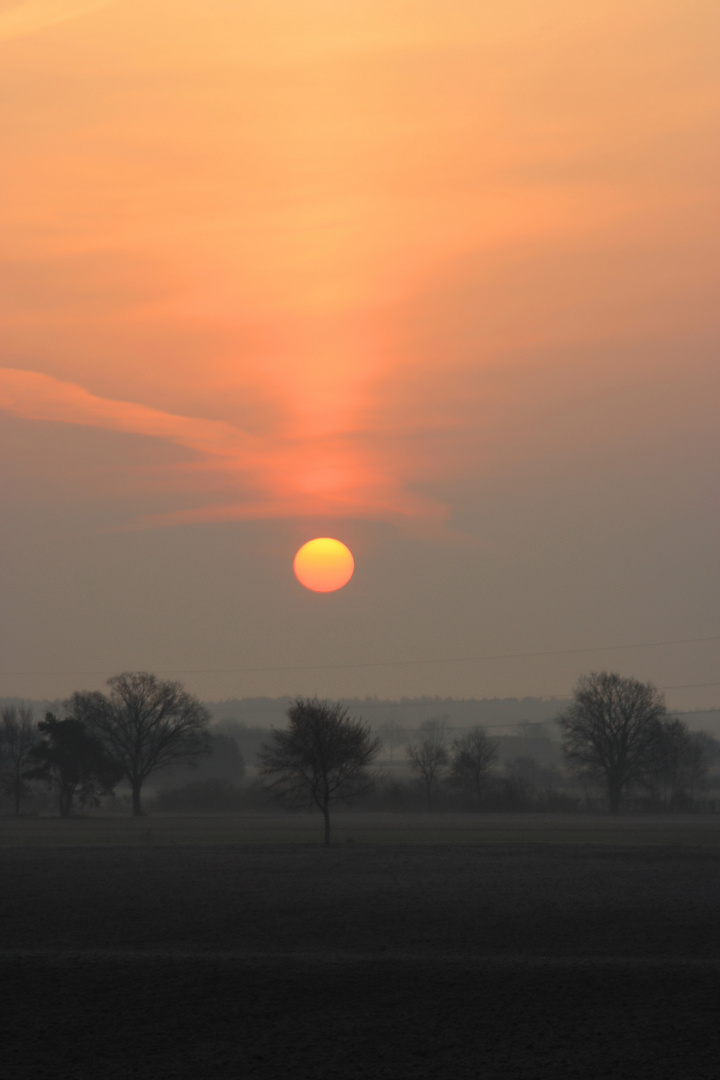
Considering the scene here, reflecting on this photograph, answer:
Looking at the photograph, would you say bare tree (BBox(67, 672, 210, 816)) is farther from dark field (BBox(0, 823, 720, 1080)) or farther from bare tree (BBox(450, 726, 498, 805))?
dark field (BBox(0, 823, 720, 1080))

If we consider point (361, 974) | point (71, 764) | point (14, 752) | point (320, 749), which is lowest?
point (361, 974)

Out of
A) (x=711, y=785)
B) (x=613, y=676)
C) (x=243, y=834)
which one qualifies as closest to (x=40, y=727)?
(x=243, y=834)

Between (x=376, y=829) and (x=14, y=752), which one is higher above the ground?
(x=14, y=752)

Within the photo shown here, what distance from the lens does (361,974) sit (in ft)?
66.2

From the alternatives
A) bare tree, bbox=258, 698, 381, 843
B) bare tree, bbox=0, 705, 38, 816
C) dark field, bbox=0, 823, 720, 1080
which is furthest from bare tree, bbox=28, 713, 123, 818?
dark field, bbox=0, 823, 720, 1080

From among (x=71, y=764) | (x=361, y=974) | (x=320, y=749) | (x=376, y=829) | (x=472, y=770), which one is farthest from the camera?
(x=472, y=770)

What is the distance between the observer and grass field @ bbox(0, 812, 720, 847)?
5144 cm

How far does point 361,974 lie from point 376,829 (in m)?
41.6

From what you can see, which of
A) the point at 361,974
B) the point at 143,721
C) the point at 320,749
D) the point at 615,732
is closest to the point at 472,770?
the point at 615,732

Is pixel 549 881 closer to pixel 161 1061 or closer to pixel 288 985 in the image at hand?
pixel 288 985

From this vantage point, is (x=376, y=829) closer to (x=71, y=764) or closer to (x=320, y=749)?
(x=320, y=749)

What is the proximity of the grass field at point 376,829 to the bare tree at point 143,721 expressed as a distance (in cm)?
1464

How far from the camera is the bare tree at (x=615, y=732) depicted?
9219cm

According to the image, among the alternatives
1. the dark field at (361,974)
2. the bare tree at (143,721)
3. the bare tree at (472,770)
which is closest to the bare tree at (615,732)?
the bare tree at (472,770)
